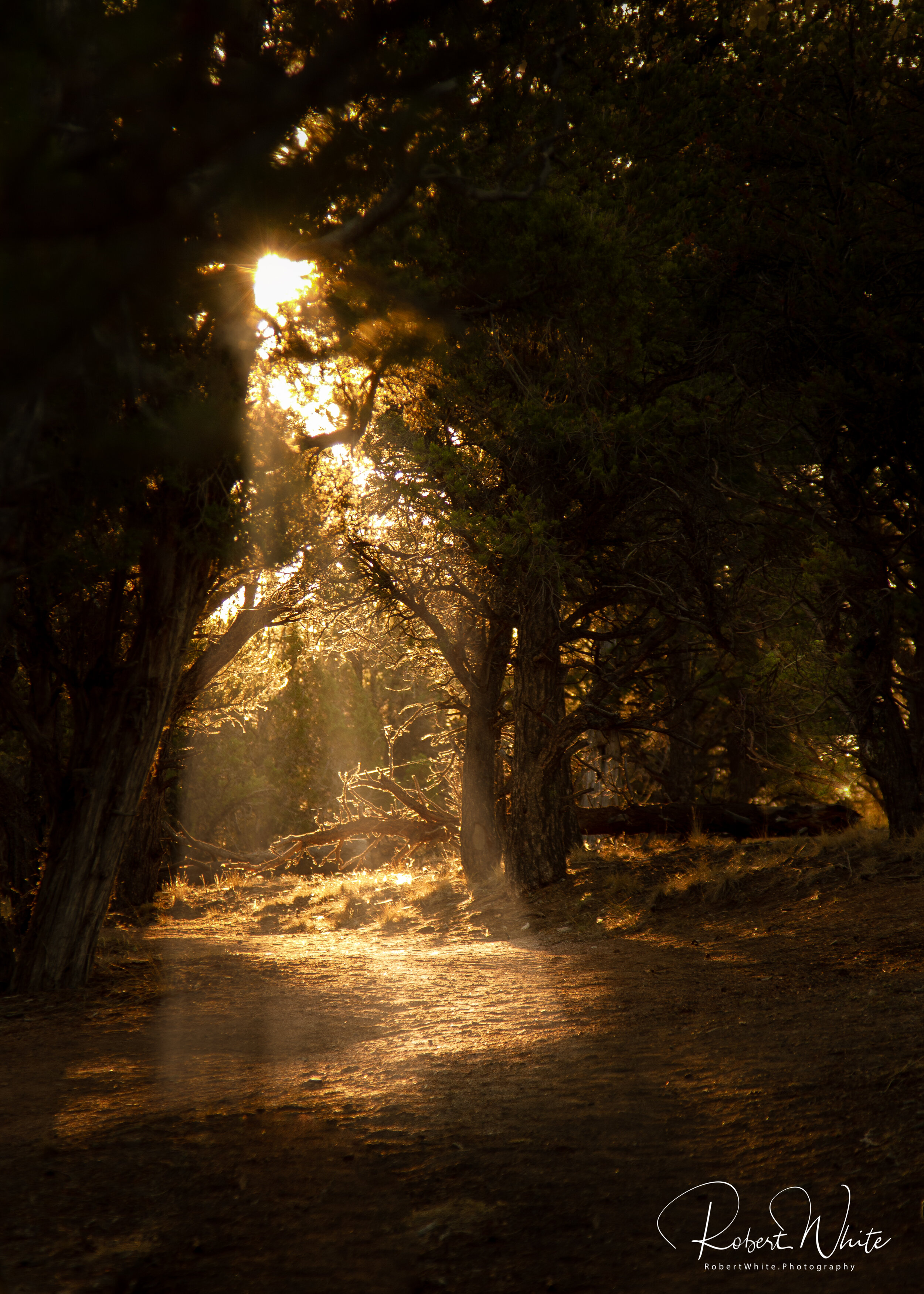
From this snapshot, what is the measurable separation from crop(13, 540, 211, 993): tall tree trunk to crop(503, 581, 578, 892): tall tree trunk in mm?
6056

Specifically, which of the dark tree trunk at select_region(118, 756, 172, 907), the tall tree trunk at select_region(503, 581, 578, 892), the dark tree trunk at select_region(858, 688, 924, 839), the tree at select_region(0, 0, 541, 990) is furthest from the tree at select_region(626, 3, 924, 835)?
the dark tree trunk at select_region(118, 756, 172, 907)

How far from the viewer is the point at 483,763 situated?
49.9 ft

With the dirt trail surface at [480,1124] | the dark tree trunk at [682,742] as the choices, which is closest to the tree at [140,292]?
the dirt trail surface at [480,1124]

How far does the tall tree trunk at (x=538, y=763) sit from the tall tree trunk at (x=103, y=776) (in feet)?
19.9

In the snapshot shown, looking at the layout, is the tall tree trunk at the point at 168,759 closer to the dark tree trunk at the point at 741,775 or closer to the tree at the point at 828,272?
the tree at the point at 828,272

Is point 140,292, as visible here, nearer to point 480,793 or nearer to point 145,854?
point 480,793

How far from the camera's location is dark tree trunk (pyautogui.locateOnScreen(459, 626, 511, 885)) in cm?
1502

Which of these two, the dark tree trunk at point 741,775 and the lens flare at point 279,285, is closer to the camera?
the lens flare at point 279,285

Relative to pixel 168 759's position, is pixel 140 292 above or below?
above

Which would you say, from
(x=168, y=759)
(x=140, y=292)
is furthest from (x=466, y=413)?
(x=140, y=292)

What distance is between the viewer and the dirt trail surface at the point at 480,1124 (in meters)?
2.99

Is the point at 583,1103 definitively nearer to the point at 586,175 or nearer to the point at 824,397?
the point at 824,397

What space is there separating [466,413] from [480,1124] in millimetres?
9487

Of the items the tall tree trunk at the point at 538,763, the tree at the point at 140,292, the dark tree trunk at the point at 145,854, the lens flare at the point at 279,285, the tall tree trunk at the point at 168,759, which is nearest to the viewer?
the tree at the point at 140,292
